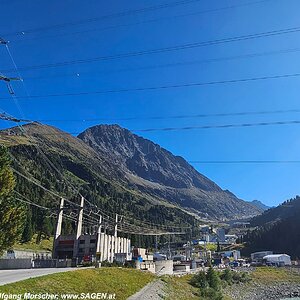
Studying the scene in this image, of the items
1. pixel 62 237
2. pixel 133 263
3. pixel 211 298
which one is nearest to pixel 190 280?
pixel 133 263

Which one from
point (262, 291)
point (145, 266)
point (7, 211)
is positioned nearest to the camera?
point (7, 211)

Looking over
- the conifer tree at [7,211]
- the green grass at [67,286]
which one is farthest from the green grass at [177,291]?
the conifer tree at [7,211]

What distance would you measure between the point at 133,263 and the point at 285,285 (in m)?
57.7

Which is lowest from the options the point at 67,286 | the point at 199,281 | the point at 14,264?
the point at 67,286

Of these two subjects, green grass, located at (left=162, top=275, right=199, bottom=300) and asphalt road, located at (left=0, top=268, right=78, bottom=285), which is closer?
asphalt road, located at (left=0, top=268, right=78, bottom=285)

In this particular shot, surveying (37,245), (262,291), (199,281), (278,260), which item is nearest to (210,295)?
(199,281)

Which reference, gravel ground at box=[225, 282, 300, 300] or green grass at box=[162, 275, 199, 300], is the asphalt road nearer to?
green grass at box=[162, 275, 199, 300]

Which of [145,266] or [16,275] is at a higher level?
[145,266]

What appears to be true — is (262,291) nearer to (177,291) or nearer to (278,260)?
(177,291)

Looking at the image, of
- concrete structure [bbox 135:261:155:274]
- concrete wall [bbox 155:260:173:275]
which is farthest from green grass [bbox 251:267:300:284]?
concrete structure [bbox 135:261:155:274]

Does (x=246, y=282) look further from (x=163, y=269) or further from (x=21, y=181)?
(x=21, y=181)

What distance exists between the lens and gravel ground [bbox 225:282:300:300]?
274 feet

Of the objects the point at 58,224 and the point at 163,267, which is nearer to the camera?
the point at 163,267

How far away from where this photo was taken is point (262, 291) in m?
93.3
